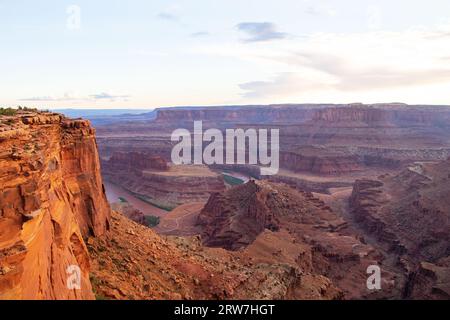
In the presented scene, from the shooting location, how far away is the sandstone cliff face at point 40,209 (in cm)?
1090

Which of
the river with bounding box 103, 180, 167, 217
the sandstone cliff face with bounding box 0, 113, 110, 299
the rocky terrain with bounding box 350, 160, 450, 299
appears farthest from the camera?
the river with bounding box 103, 180, 167, 217

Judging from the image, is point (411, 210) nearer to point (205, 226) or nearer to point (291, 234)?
point (291, 234)

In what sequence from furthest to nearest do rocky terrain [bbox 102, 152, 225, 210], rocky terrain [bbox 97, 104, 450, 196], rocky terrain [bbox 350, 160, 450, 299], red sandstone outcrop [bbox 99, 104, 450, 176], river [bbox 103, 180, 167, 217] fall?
red sandstone outcrop [bbox 99, 104, 450, 176]
rocky terrain [bbox 97, 104, 450, 196]
rocky terrain [bbox 102, 152, 225, 210]
river [bbox 103, 180, 167, 217]
rocky terrain [bbox 350, 160, 450, 299]

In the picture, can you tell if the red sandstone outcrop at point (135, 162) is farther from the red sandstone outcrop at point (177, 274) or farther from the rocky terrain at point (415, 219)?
the red sandstone outcrop at point (177, 274)

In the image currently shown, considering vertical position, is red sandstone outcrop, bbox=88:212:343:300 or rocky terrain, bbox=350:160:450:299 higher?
red sandstone outcrop, bbox=88:212:343:300

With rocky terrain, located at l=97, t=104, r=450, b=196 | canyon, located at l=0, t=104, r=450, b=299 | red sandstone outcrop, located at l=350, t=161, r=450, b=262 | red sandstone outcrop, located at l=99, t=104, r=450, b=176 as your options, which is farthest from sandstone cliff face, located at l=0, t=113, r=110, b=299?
red sandstone outcrop, located at l=99, t=104, r=450, b=176

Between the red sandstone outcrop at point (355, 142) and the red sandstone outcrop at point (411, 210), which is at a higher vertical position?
the red sandstone outcrop at point (355, 142)

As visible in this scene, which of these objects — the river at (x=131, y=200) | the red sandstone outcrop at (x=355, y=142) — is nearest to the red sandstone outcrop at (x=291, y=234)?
the river at (x=131, y=200)

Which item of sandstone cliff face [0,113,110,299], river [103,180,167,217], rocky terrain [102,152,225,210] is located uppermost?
sandstone cliff face [0,113,110,299]

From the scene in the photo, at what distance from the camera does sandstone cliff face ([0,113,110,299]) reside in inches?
429

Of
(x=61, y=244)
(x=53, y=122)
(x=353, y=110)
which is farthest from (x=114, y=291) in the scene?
(x=353, y=110)

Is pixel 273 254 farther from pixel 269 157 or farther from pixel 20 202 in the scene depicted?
pixel 269 157

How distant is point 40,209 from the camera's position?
12172 millimetres

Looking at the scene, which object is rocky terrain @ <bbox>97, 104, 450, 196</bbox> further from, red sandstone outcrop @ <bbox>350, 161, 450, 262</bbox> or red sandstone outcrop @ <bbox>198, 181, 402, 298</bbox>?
red sandstone outcrop @ <bbox>198, 181, 402, 298</bbox>
